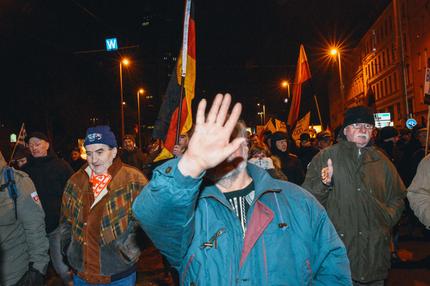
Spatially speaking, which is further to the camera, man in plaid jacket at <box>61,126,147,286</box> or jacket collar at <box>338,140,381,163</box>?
jacket collar at <box>338,140,381,163</box>

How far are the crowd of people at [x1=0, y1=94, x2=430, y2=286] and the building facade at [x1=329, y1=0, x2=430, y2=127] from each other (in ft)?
40.9

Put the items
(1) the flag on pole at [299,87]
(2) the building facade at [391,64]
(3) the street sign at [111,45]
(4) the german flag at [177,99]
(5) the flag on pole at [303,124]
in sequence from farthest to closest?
(2) the building facade at [391,64] → (3) the street sign at [111,45] → (5) the flag on pole at [303,124] → (1) the flag on pole at [299,87] → (4) the german flag at [177,99]

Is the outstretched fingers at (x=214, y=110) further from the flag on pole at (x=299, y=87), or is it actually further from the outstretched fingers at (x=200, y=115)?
the flag on pole at (x=299, y=87)

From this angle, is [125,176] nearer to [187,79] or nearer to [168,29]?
[187,79]

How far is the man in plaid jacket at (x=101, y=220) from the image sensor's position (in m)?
3.73

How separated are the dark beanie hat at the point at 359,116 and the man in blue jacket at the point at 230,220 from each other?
2.26 metres

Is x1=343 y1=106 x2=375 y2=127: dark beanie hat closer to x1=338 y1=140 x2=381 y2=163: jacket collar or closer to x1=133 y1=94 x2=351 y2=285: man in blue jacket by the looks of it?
x1=338 y1=140 x2=381 y2=163: jacket collar

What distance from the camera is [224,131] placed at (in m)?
1.68

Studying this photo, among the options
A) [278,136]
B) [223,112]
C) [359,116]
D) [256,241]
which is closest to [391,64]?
[278,136]

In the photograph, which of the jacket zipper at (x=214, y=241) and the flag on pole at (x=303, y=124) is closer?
the jacket zipper at (x=214, y=241)

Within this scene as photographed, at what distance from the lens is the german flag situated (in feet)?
17.1

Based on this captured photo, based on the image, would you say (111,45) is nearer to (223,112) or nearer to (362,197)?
(362,197)

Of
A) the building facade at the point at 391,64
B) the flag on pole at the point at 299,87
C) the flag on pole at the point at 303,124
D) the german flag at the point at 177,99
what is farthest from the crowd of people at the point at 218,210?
the building facade at the point at 391,64

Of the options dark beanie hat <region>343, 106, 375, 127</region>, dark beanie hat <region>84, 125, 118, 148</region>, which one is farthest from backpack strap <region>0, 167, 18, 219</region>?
dark beanie hat <region>343, 106, 375, 127</region>
